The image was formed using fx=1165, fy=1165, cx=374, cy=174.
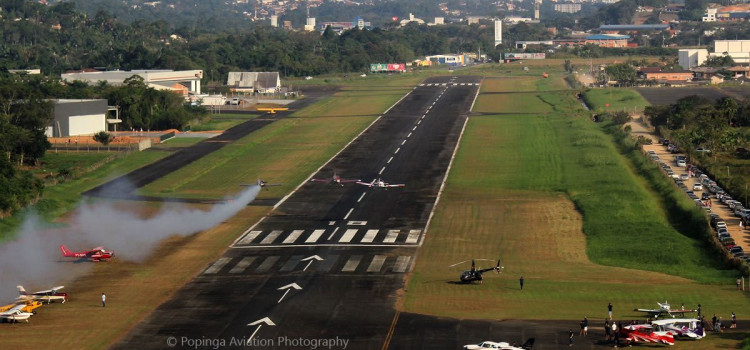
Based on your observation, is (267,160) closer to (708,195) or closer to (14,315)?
(708,195)

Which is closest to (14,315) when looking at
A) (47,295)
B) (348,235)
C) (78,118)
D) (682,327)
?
(47,295)

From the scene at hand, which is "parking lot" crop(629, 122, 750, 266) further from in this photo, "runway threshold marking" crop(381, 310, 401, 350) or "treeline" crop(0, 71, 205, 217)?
"treeline" crop(0, 71, 205, 217)

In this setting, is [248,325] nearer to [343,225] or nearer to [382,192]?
[343,225]

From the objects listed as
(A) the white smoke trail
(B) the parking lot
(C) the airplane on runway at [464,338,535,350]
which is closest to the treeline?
(A) the white smoke trail

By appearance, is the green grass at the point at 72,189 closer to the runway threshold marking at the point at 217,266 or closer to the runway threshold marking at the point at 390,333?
the runway threshold marking at the point at 217,266

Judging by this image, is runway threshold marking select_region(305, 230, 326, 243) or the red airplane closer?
the red airplane

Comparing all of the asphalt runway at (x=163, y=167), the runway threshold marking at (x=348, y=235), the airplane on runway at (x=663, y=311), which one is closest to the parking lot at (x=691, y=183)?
the airplane on runway at (x=663, y=311)
